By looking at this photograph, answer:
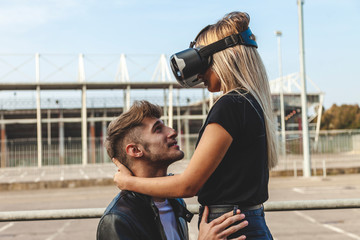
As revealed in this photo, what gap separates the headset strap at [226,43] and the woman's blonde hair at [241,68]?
0.02 meters

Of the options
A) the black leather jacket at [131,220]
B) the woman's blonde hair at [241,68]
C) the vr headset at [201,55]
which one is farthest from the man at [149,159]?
the woman's blonde hair at [241,68]

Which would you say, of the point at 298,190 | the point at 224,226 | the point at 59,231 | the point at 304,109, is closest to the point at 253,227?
the point at 224,226

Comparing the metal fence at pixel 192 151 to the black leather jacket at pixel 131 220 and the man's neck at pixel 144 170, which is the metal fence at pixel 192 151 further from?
the black leather jacket at pixel 131 220

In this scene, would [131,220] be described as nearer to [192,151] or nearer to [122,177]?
[122,177]

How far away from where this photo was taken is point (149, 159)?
197 cm

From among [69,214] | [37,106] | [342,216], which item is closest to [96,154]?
[37,106]

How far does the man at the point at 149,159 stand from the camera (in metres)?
1.84

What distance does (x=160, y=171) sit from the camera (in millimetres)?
2018

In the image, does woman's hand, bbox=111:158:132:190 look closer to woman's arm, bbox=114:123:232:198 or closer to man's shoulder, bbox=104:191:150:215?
man's shoulder, bbox=104:191:150:215

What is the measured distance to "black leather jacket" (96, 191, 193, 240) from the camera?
174cm

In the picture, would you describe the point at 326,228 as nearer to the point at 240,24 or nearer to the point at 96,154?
the point at 240,24

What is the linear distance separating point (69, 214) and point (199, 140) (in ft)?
3.46

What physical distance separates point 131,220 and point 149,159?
1.03 feet

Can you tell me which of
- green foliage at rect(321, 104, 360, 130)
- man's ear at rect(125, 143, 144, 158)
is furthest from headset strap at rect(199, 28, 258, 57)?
green foliage at rect(321, 104, 360, 130)
